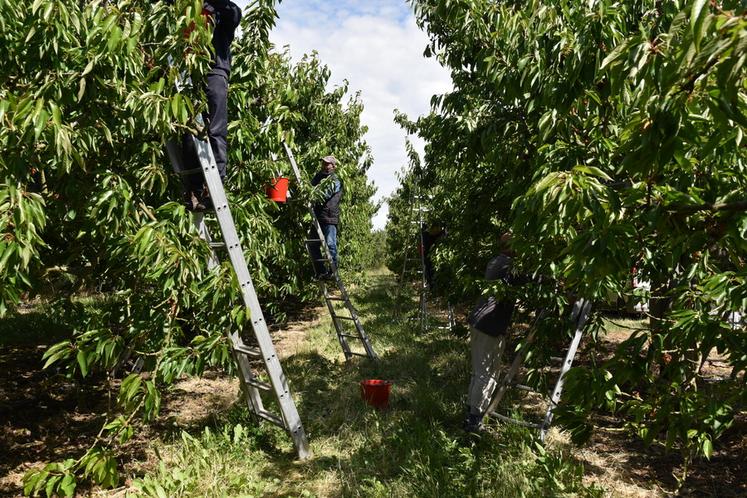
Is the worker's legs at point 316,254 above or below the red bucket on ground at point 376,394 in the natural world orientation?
above

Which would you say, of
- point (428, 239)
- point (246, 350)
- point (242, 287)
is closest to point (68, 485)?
point (246, 350)

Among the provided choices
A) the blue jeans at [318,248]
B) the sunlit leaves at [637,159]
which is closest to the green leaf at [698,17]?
the sunlit leaves at [637,159]

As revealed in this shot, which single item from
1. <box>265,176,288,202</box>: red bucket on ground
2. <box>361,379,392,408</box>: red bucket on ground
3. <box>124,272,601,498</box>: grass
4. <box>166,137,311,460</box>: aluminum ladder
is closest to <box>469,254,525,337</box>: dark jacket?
<box>124,272,601,498</box>: grass

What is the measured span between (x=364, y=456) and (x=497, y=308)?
1.70m

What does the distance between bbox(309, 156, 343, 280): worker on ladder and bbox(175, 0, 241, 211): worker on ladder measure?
2901 mm

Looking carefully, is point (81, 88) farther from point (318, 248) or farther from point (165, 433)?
point (318, 248)

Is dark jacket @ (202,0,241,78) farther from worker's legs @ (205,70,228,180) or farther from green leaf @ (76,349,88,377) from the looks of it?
green leaf @ (76,349,88,377)

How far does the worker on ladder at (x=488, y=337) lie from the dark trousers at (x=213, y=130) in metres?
2.50

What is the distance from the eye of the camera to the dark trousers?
322 centimetres

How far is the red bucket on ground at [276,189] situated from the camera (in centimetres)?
499

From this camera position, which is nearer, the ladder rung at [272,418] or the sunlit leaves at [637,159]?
the sunlit leaves at [637,159]

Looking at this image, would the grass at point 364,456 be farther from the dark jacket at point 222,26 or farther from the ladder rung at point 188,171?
the dark jacket at point 222,26

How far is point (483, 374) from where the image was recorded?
436cm

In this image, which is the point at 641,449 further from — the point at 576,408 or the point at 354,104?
the point at 354,104
